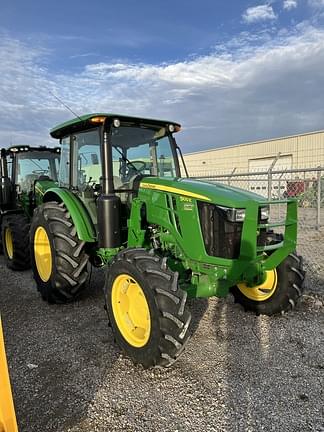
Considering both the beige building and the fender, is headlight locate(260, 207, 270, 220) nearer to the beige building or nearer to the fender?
the fender

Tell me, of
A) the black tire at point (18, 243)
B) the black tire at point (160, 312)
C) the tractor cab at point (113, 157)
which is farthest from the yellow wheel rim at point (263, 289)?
the black tire at point (18, 243)

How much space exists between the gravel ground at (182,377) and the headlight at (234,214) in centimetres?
121

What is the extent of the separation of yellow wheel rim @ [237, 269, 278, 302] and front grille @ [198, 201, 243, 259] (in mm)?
845

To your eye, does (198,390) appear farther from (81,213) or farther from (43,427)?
(81,213)

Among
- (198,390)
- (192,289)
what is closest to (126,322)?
(192,289)

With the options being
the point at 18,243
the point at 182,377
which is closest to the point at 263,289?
the point at 182,377

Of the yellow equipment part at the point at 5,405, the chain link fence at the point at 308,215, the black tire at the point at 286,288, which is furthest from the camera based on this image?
the chain link fence at the point at 308,215

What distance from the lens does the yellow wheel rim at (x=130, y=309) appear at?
3.19m

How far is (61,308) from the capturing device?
452 centimetres

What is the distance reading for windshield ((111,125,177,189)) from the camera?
416 centimetres

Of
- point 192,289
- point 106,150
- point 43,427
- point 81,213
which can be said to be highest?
point 106,150

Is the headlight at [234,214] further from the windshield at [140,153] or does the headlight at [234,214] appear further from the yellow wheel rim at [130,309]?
the windshield at [140,153]

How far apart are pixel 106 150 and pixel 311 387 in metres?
2.94

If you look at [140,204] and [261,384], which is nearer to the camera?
[261,384]
